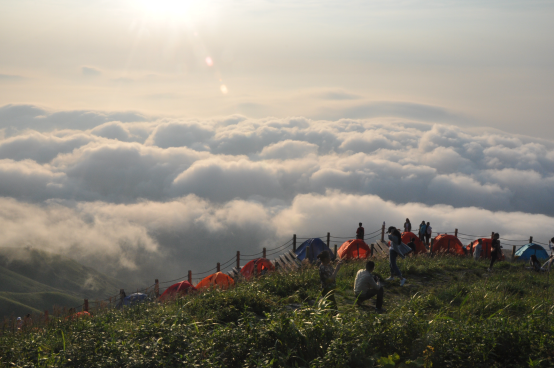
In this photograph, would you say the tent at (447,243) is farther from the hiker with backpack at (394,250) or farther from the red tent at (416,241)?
the hiker with backpack at (394,250)

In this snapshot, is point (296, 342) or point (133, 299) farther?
point (133, 299)

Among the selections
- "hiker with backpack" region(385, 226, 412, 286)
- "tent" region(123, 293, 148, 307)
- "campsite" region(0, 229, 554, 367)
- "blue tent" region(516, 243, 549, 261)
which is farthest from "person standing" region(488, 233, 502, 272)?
"tent" region(123, 293, 148, 307)

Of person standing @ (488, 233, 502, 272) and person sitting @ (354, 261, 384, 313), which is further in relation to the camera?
person standing @ (488, 233, 502, 272)

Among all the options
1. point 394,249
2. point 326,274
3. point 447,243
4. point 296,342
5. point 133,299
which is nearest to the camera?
point 296,342

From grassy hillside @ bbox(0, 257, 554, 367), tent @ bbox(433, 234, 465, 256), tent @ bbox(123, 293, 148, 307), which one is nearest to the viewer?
grassy hillside @ bbox(0, 257, 554, 367)

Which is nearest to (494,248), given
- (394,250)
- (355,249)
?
(394,250)

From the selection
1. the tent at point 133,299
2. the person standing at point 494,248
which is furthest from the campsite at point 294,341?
the person standing at point 494,248

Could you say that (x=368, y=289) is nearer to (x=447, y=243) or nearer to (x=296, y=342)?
(x=296, y=342)

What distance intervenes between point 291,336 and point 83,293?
222 m

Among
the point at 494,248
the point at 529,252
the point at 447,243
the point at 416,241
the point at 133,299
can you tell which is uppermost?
the point at 494,248

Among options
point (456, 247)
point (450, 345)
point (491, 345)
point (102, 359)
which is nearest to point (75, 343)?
point (102, 359)

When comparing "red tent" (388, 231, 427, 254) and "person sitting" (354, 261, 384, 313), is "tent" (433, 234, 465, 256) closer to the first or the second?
"red tent" (388, 231, 427, 254)

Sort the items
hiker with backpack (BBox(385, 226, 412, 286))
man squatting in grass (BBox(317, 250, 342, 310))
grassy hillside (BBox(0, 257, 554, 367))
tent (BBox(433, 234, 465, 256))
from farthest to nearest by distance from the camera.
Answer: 1. tent (BBox(433, 234, 465, 256))
2. hiker with backpack (BBox(385, 226, 412, 286))
3. man squatting in grass (BBox(317, 250, 342, 310))
4. grassy hillside (BBox(0, 257, 554, 367))

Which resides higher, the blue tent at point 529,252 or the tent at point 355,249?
the tent at point 355,249
